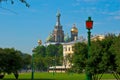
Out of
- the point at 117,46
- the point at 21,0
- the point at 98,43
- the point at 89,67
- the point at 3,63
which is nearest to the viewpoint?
the point at 21,0

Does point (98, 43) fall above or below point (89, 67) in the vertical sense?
above

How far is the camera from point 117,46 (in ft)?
107

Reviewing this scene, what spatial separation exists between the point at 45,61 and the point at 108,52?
13763 cm

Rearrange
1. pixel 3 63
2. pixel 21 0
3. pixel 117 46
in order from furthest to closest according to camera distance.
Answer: pixel 3 63 < pixel 117 46 < pixel 21 0

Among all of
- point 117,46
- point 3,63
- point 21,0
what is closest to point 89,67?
point 117,46

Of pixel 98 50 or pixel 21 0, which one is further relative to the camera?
pixel 98 50

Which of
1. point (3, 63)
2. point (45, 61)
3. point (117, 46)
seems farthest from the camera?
point (45, 61)

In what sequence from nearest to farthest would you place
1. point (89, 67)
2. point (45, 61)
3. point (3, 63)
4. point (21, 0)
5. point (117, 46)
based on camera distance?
point (21, 0), point (117, 46), point (89, 67), point (3, 63), point (45, 61)

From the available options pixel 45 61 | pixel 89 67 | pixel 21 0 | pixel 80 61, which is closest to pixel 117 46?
pixel 89 67

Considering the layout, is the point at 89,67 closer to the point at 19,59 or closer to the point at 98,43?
the point at 98,43

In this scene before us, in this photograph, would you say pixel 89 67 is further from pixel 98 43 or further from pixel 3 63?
pixel 3 63

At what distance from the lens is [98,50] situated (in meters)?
37.8

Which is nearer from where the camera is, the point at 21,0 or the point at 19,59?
the point at 21,0

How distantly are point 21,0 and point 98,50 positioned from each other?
28.4 metres
